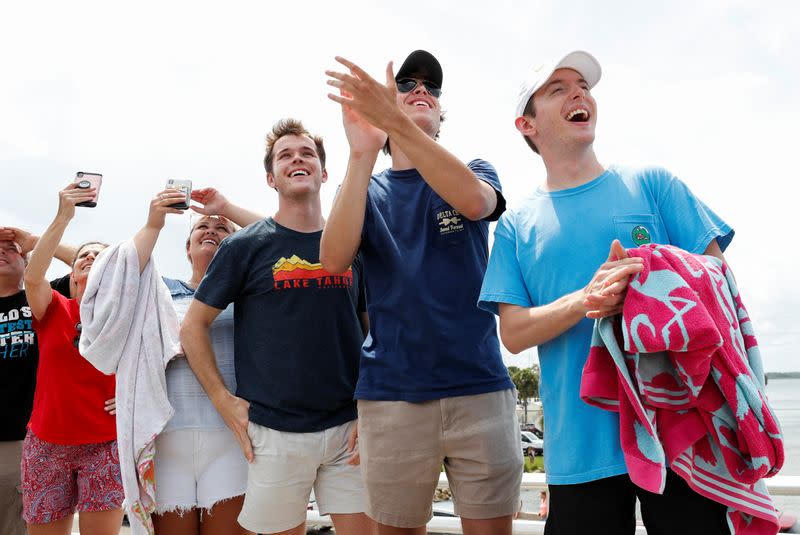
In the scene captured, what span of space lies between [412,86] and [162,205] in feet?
4.63

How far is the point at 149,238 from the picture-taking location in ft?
10.5

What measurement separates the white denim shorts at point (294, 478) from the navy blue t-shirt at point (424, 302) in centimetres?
55

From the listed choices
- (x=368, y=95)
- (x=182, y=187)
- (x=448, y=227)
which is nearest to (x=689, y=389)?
(x=448, y=227)

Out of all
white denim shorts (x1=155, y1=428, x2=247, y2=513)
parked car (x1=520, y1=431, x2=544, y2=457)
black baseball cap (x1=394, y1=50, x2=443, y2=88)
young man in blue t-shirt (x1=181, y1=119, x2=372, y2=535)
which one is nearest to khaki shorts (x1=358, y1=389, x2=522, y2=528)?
young man in blue t-shirt (x1=181, y1=119, x2=372, y2=535)

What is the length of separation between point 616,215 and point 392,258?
0.83 metres

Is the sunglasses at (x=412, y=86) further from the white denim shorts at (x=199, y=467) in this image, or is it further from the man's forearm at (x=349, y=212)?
the white denim shorts at (x=199, y=467)

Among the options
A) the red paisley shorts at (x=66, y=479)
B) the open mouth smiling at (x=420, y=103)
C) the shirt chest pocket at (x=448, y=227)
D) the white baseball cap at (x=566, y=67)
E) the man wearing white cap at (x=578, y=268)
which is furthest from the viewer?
the red paisley shorts at (x=66, y=479)

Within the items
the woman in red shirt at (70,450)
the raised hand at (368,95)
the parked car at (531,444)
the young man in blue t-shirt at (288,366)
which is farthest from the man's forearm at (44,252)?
the parked car at (531,444)

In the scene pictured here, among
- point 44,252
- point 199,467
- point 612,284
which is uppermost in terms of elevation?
point 612,284

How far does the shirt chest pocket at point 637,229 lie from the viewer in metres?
1.95

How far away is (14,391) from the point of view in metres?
4.04

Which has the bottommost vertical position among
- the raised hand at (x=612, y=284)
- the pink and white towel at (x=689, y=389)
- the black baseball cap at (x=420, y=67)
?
the pink and white towel at (x=689, y=389)

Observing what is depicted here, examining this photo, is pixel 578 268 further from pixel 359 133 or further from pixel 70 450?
pixel 70 450

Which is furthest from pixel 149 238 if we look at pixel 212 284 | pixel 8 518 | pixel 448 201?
pixel 8 518
